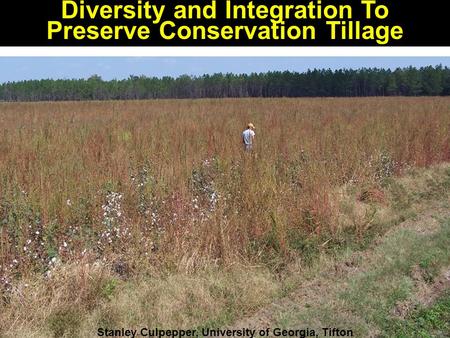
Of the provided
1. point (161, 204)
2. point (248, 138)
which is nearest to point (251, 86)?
point (248, 138)

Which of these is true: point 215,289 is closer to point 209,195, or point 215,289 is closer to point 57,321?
point 57,321

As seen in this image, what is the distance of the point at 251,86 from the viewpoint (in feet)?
287

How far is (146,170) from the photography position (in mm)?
6895

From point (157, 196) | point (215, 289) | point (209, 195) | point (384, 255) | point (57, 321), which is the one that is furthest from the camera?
point (209, 195)

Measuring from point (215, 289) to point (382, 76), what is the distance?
272 feet

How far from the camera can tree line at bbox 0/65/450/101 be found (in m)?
72.0

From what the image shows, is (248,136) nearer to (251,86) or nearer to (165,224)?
(165,224)

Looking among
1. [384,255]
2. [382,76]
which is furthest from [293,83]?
[384,255]

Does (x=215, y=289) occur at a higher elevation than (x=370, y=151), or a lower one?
lower

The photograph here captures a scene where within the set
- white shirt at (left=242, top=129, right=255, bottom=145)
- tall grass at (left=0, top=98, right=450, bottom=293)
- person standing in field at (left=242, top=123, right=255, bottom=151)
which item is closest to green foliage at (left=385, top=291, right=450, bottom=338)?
tall grass at (left=0, top=98, right=450, bottom=293)

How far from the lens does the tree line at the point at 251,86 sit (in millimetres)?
72000

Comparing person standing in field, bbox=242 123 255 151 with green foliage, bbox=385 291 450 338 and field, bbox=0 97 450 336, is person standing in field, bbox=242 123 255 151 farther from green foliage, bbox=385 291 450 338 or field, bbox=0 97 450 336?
green foliage, bbox=385 291 450 338

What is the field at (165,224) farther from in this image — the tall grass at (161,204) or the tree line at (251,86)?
the tree line at (251,86)

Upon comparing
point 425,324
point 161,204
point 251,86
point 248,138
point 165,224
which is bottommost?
point 425,324
